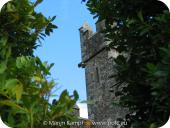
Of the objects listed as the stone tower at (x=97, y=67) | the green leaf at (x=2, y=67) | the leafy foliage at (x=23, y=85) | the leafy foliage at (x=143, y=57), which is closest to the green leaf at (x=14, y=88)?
the leafy foliage at (x=23, y=85)

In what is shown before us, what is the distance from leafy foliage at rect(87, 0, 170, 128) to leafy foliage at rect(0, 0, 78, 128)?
1226mm

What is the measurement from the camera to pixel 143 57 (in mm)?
4695

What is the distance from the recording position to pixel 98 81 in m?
17.7

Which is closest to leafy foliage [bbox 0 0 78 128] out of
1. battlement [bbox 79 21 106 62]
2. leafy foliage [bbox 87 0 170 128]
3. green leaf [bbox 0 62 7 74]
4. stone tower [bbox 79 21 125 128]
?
green leaf [bbox 0 62 7 74]

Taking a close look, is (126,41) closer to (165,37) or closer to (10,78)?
(165,37)

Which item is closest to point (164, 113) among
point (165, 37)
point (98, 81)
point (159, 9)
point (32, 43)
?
point (165, 37)

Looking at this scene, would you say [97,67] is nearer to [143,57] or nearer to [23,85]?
[143,57]

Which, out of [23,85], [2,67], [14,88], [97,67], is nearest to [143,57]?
[23,85]

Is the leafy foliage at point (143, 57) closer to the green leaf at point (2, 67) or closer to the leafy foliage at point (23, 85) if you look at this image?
the leafy foliage at point (23, 85)

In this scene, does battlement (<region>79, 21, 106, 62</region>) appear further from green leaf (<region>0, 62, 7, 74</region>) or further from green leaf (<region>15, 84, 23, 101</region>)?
green leaf (<region>15, 84, 23, 101</region>)

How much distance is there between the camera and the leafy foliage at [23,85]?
278 cm

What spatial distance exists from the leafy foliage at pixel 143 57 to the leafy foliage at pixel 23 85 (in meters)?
1.23

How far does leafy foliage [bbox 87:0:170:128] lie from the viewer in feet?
13.2

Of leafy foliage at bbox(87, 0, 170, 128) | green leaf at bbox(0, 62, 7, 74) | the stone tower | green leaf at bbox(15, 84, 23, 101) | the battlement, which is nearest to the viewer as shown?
green leaf at bbox(15, 84, 23, 101)
